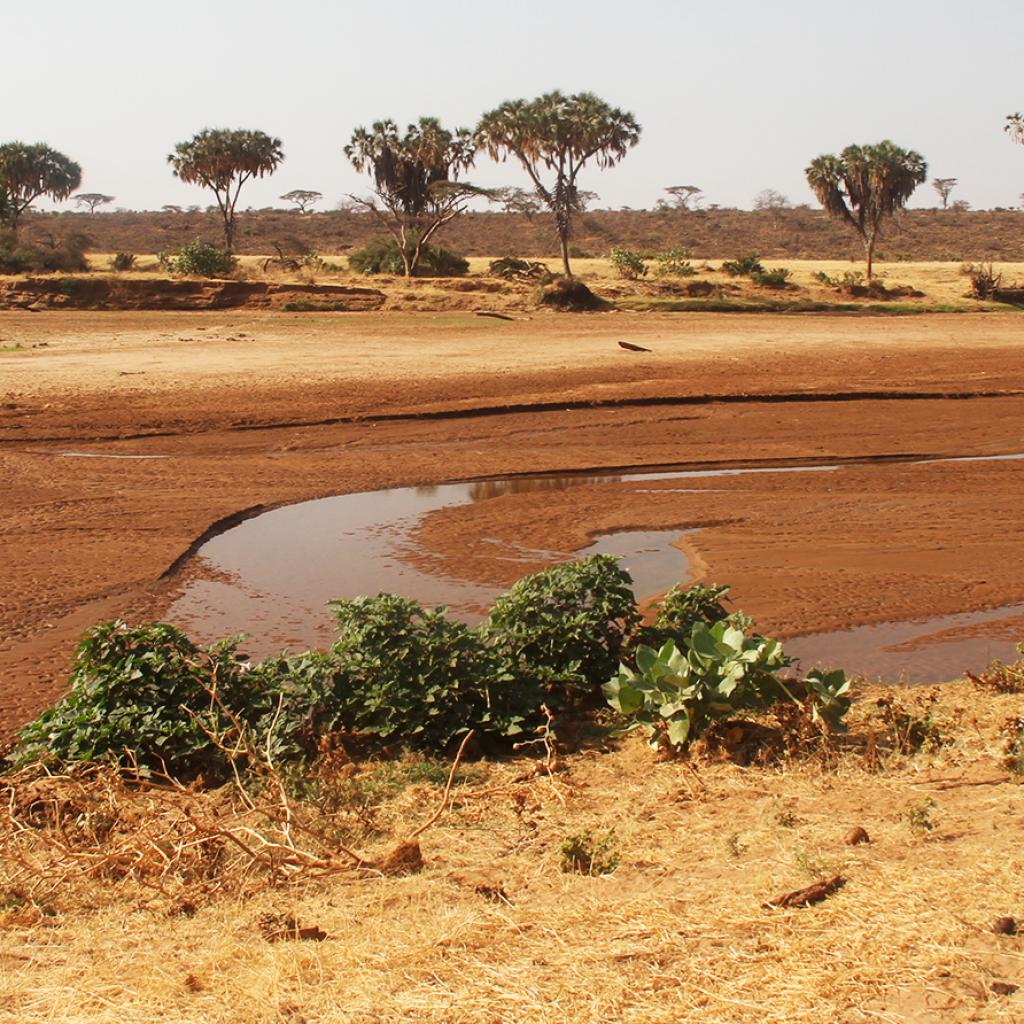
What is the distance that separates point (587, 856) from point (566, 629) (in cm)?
253

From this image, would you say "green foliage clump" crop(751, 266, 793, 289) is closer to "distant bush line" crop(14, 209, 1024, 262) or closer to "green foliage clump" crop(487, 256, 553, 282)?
"green foliage clump" crop(487, 256, 553, 282)

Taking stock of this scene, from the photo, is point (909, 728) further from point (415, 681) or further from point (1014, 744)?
point (415, 681)

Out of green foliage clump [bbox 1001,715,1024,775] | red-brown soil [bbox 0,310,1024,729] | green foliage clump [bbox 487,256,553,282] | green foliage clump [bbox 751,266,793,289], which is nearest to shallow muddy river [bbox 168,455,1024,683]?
red-brown soil [bbox 0,310,1024,729]

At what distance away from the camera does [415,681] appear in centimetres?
670

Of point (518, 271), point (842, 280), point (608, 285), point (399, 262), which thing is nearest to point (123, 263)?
point (399, 262)

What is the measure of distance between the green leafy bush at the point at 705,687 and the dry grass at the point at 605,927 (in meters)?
0.58

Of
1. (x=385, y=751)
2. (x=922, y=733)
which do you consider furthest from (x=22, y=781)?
(x=922, y=733)

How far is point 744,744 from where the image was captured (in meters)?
6.50

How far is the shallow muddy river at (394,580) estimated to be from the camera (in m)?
8.73

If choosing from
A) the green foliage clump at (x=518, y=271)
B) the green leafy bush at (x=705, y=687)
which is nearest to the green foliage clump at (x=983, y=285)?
the green foliage clump at (x=518, y=271)

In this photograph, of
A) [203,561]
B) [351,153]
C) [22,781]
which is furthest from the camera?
[351,153]

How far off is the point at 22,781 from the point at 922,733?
4.43m

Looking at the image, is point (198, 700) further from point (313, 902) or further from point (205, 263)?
point (205, 263)

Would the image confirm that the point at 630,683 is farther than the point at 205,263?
No
